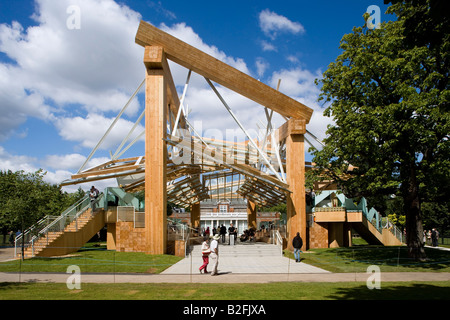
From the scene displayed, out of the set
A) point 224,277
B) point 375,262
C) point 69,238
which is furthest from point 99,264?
point 375,262

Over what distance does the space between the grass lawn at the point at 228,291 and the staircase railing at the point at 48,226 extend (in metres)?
7.53

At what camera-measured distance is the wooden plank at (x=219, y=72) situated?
1986 cm

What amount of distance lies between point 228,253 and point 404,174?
1037 centimetres

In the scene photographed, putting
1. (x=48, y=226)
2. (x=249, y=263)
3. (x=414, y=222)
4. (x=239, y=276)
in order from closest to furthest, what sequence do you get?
(x=239, y=276), (x=414, y=222), (x=249, y=263), (x=48, y=226)

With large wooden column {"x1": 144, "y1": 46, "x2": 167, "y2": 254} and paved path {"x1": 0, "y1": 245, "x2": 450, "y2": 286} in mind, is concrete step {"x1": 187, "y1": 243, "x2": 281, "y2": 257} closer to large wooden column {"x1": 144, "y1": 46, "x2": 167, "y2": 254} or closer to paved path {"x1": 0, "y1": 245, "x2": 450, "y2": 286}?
large wooden column {"x1": 144, "y1": 46, "x2": 167, "y2": 254}

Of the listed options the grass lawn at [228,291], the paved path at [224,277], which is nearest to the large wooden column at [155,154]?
the paved path at [224,277]

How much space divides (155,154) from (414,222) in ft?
42.4

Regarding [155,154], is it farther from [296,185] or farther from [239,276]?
[296,185]

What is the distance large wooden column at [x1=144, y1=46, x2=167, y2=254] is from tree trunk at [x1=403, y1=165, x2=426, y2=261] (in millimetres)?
11837

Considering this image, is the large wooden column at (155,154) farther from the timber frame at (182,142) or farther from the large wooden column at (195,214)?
the large wooden column at (195,214)

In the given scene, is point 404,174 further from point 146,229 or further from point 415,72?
point 146,229

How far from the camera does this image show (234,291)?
9758mm

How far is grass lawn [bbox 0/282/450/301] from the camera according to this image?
8906mm

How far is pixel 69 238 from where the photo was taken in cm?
1969
